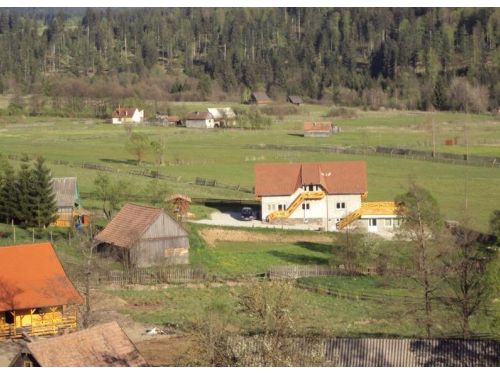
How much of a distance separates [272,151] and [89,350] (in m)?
43.8

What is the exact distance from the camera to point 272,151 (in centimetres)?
6112

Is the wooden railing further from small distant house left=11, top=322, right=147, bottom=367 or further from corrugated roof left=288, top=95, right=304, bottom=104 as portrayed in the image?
corrugated roof left=288, top=95, right=304, bottom=104

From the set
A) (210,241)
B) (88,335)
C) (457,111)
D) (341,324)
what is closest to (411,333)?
(341,324)

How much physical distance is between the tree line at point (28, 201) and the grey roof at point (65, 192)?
52.0 inches

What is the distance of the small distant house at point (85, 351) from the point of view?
17344 mm

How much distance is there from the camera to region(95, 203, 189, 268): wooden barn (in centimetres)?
3058

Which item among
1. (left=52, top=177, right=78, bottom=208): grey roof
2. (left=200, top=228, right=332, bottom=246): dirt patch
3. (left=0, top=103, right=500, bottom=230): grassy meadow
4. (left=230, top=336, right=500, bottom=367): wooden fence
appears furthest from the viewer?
(left=0, top=103, right=500, bottom=230): grassy meadow

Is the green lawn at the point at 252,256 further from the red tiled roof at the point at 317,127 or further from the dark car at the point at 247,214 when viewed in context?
the red tiled roof at the point at 317,127

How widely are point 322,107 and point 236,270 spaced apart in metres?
71.9

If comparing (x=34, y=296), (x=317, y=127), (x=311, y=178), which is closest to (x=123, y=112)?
(x=317, y=127)

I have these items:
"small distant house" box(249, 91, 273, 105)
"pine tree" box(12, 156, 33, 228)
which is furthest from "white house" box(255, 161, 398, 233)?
"small distant house" box(249, 91, 273, 105)

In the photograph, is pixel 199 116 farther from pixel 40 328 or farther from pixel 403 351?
pixel 403 351

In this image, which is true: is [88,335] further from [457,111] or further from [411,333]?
[457,111]

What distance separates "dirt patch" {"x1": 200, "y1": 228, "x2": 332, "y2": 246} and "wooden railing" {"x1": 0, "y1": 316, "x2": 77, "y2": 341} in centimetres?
1134
